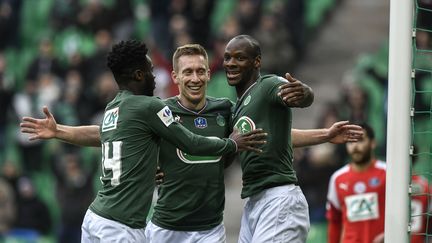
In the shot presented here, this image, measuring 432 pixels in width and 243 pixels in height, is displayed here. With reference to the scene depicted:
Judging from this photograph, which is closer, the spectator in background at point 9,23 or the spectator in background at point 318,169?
the spectator in background at point 318,169

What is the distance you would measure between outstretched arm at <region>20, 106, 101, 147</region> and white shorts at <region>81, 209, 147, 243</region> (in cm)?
85

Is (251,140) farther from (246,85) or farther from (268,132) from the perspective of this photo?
(246,85)

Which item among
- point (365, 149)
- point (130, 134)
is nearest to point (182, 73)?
point (130, 134)

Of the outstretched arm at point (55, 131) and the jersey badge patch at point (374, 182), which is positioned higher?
the outstretched arm at point (55, 131)

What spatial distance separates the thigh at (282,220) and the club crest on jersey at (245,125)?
0.44 metres

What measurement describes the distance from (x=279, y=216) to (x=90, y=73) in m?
8.44

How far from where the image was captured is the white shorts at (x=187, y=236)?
6413 mm

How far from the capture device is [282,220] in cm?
612

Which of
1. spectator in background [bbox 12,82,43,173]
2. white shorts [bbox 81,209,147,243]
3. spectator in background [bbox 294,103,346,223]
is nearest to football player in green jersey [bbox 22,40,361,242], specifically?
white shorts [bbox 81,209,147,243]

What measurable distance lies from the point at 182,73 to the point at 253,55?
0.48 metres

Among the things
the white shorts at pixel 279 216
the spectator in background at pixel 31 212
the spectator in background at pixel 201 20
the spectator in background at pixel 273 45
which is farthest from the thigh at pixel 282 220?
the spectator in background at pixel 31 212

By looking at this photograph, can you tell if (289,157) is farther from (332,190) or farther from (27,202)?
(27,202)

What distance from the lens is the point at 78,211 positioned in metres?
13.6

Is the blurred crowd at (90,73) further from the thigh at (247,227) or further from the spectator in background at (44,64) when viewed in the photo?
the thigh at (247,227)
